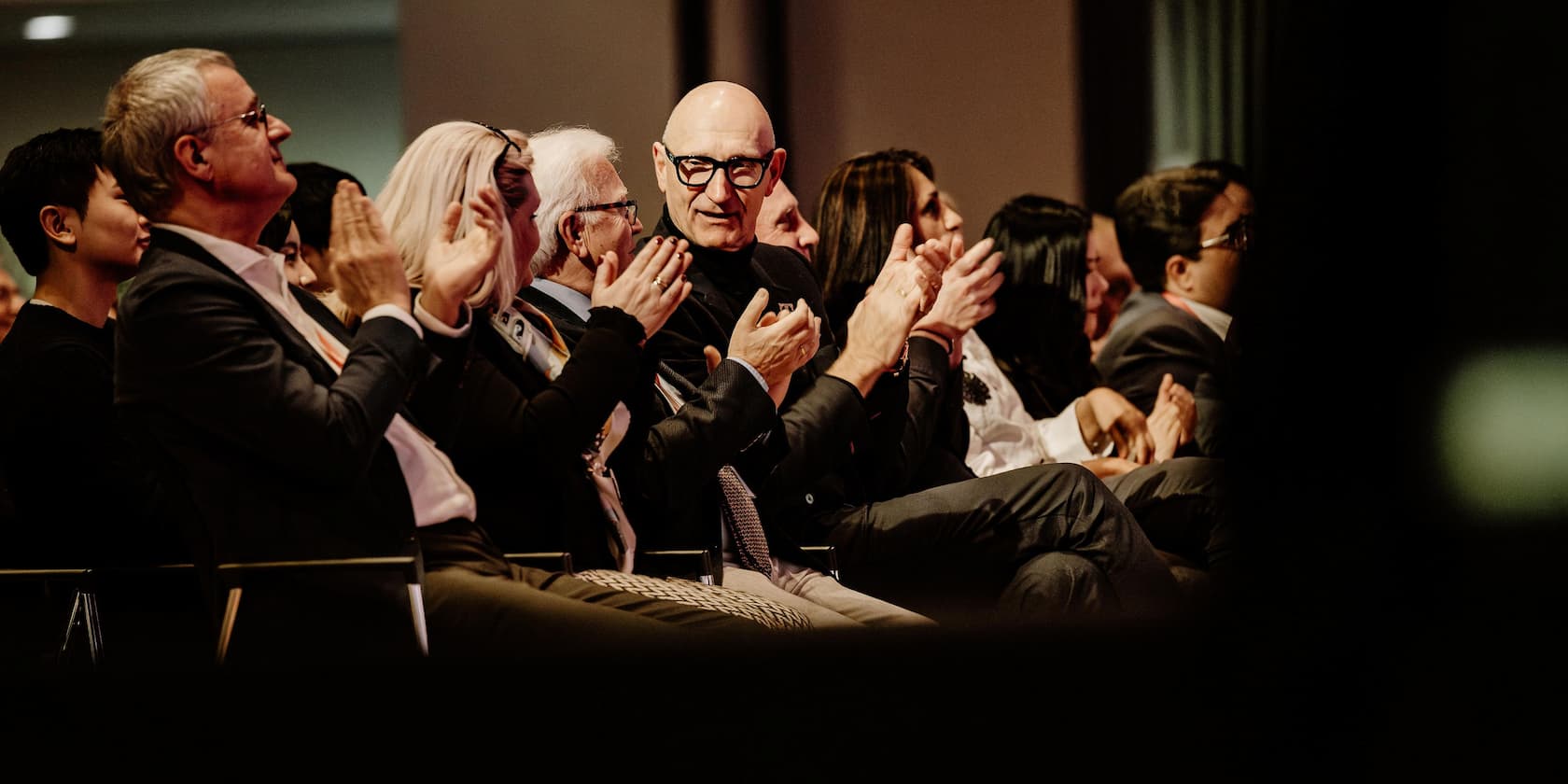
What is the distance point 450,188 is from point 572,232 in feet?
1.26

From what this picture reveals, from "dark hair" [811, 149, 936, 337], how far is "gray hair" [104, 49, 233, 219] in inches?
57.1

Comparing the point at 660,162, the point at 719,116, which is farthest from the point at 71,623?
the point at 719,116

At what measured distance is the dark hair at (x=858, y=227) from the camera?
3.38 metres

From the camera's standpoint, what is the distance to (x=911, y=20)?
2789 millimetres

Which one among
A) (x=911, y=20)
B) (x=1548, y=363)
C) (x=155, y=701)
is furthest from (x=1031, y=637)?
(x=911, y=20)

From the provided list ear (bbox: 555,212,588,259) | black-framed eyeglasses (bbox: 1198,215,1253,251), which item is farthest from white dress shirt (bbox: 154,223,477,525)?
black-framed eyeglasses (bbox: 1198,215,1253,251)

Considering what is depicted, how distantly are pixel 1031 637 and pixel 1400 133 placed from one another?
84cm

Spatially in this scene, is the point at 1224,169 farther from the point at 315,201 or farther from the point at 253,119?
the point at 253,119

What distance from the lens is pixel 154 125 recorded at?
7.04 ft

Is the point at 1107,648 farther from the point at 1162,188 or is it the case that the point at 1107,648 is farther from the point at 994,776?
the point at 1162,188

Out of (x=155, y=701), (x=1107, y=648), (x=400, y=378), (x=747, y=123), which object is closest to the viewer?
(x=155, y=701)

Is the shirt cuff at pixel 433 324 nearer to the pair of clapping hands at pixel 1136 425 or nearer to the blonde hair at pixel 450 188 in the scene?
the blonde hair at pixel 450 188

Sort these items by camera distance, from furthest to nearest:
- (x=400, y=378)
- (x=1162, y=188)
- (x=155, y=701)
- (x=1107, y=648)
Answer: (x=1162, y=188), (x=400, y=378), (x=1107, y=648), (x=155, y=701)

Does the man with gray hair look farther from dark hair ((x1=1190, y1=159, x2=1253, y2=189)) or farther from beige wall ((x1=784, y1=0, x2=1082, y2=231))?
dark hair ((x1=1190, y1=159, x2=1253, y2=189))
